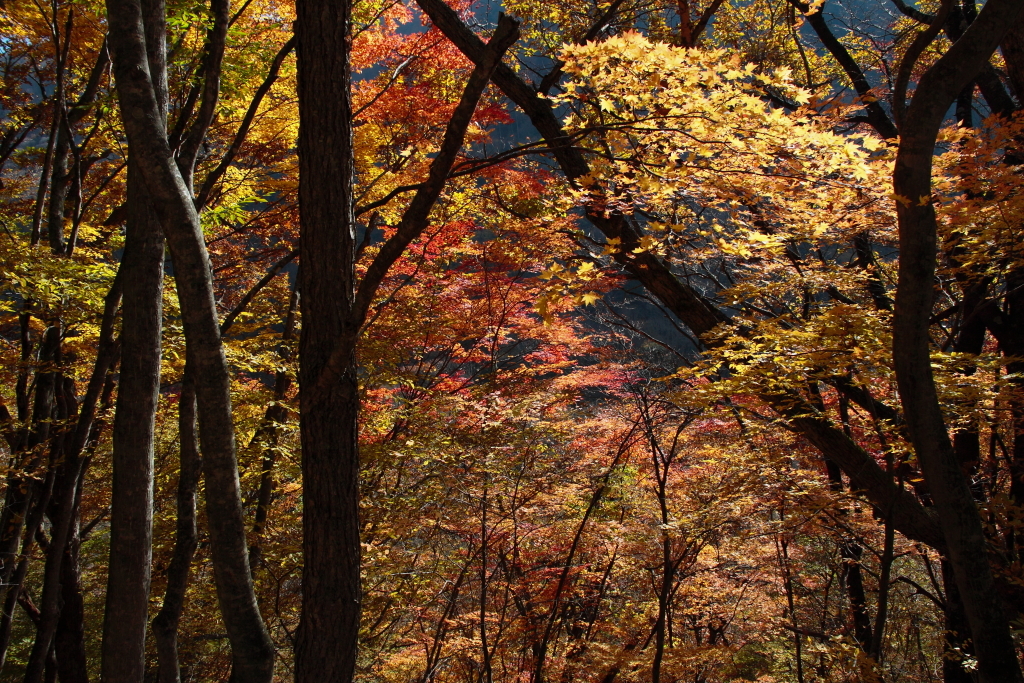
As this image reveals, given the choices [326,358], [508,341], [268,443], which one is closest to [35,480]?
[268,443]

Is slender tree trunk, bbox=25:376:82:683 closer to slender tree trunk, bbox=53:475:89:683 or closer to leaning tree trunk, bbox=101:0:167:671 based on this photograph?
slender tree trunk, bbox=53:475:89:683

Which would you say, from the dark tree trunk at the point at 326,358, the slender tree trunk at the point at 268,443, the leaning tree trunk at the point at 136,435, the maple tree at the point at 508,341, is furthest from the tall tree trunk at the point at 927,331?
the slender tree trunk at the point at 268,443

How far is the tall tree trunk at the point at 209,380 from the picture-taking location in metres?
2.26

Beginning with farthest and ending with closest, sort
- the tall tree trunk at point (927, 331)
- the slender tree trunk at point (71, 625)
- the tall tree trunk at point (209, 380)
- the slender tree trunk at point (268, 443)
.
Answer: the slender tree trunk at point (71, 625) < the slender tree trunk at point (268, 443) < the tall tree trunk at point (927, 331) < the tall tree trunk at point (209, 380)

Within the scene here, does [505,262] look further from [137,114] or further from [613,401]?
[137,114]

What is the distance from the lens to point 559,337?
826 cm

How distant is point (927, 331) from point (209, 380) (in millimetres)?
3045

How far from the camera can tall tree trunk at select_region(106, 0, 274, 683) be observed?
226cm

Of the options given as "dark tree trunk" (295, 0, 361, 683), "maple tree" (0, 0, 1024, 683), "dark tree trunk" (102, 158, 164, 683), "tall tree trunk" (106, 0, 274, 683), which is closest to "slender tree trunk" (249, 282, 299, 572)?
"maple tree" (0, 0, 1024, 683)

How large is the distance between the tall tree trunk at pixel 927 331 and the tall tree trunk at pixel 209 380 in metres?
2.92

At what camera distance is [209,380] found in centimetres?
229

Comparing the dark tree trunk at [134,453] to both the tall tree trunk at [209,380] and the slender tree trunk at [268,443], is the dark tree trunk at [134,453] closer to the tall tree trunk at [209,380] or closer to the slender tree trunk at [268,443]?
the tall tree trunk at [209,380]

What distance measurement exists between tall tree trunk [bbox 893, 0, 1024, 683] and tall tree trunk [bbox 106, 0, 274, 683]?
115 inches

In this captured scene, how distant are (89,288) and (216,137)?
4.18 metres
